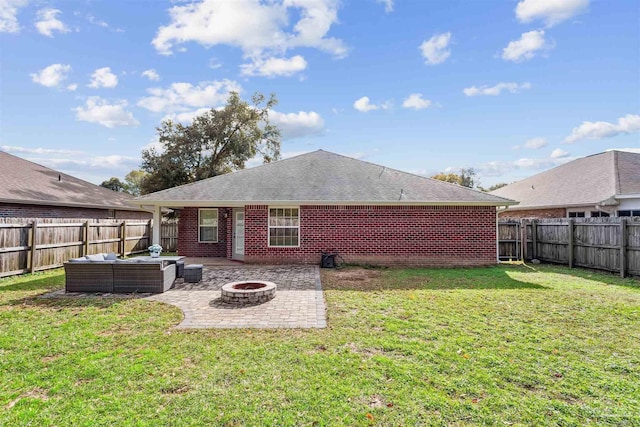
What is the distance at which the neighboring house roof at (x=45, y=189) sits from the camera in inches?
557

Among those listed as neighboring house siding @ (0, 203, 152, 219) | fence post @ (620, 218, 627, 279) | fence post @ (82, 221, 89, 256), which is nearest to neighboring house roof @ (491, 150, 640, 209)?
fence post @ (620, 218, 627, 279)

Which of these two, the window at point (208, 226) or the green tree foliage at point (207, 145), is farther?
the green tree foliage at point (207, 145)

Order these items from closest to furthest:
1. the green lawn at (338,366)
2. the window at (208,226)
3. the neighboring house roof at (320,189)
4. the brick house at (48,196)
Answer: the green lawn at (338,366) → the neighboring house roof at (320,189) → the brick house at (48,196) → the window at (208,226)

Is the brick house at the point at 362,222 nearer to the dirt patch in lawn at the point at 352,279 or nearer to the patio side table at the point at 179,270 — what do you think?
the dirt patch in lawn at the point at 352,279

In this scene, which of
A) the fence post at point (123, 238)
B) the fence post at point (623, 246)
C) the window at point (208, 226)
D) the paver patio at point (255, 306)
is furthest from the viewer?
the fence post at point (123, 238)

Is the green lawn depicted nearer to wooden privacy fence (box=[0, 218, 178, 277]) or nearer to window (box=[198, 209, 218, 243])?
wooden privacy fence (box=[0, 218, 178, 277])

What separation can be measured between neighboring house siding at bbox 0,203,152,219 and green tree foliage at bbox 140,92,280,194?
6.92 meters

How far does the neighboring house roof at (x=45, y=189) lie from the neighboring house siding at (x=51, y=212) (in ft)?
1.40

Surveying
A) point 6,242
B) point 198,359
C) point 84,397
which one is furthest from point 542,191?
point 6,242

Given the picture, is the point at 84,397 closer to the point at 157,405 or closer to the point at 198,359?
the point at 157,405

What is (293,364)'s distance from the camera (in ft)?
13.9

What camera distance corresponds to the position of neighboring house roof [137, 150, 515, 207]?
12.5 metres

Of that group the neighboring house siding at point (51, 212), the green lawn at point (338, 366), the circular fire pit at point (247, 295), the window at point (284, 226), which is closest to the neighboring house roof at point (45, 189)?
the neighboring house siding at point (51, 212)

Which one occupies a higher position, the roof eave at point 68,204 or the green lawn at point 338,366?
the roof eave at point 68,204
